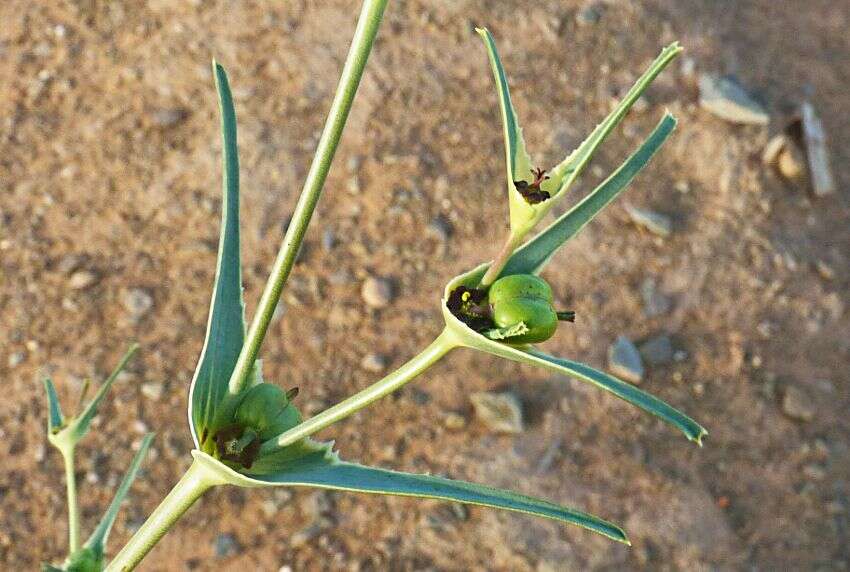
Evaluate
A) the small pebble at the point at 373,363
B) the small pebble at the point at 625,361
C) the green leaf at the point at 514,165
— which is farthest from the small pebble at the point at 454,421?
the green leaf at the point at 514,165

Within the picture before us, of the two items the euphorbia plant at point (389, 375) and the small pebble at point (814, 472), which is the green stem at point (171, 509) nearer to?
the euphorbia plant at point (389, 375)

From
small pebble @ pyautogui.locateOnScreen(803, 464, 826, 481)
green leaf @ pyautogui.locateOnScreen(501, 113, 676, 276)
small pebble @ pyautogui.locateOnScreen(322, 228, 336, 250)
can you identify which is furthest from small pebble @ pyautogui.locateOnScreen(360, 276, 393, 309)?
green leaf @ pyautogui.locateOnScreen(501, 113, 676, 276)

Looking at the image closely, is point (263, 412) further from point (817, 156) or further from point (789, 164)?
point (817, 156)

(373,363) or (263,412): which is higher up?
(263,412)

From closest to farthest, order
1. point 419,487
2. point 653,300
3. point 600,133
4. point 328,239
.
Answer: point 600,133
point 419,487
point 328,239
point 653,300

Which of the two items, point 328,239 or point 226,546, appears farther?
point 328,239

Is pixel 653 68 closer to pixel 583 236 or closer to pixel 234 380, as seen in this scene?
pixel 234 380

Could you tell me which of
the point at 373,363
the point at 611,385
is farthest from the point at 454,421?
the point at 611,385
